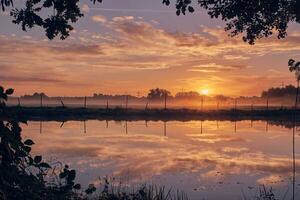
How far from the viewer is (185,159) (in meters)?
28.8

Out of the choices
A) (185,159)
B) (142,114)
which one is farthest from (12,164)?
(142,114)

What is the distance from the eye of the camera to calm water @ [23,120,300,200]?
811 inches

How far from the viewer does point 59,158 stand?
2780cm

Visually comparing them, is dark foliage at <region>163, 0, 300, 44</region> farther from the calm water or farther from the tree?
the calm water

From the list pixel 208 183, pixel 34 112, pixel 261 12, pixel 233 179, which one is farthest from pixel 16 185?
pixel 34 112

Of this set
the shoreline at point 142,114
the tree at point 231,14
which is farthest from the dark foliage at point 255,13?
the shoreline at point 142,114

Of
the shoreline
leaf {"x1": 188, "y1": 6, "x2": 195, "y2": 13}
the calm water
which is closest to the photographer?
leaf {"x1": 188, "y1": 6, "x2": 195, "y2": 13}

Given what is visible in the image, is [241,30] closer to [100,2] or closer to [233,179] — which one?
[100,2]

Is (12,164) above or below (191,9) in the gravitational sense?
below

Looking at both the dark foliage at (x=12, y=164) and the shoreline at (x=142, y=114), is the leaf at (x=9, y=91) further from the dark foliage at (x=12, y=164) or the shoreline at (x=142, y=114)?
the shoreline at (x=142, y=114)

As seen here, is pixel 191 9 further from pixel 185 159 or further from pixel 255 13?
pixel 185 159

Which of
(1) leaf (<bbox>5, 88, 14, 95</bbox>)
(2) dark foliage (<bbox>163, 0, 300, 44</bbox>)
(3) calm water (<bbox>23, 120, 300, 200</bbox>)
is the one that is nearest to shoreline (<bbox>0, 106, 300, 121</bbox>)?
(3) calm water (<bbox>23, 120, 300, 200</bbox>)

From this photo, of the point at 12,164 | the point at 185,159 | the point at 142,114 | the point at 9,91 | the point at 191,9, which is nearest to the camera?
the point at 9,91

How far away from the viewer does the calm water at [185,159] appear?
67.6ft
